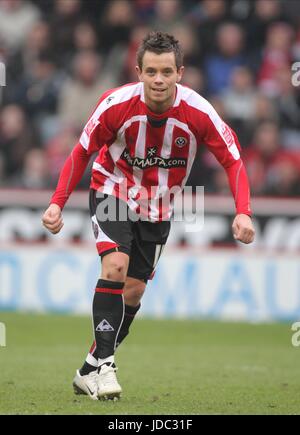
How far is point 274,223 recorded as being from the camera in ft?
40.8

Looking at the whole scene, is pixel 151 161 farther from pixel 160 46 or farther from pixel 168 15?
pixel 168 15

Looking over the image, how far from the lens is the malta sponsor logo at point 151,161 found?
6.70 meters

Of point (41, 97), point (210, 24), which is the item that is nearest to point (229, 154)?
point (210, 24)

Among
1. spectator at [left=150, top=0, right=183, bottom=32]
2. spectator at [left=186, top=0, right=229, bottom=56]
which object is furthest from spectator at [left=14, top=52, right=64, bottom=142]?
spectator at [left=186, top=0, right=229, bottom=56]

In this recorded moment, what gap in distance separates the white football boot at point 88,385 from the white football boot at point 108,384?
5.1 inches

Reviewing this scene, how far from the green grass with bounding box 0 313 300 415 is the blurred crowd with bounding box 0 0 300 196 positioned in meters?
2.18

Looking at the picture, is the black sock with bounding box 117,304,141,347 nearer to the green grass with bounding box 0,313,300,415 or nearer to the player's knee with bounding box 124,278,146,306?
the player's knee with bounding box 124,278,146,306

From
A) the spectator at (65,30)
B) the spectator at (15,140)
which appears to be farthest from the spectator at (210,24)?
the spectator at (15,140)

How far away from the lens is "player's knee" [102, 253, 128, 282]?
637 cm

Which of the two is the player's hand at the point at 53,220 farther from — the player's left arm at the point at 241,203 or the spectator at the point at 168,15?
the spectator at the point at 168,15

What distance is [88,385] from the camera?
6.52 metres

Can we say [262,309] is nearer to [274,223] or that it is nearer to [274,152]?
[274,223]
